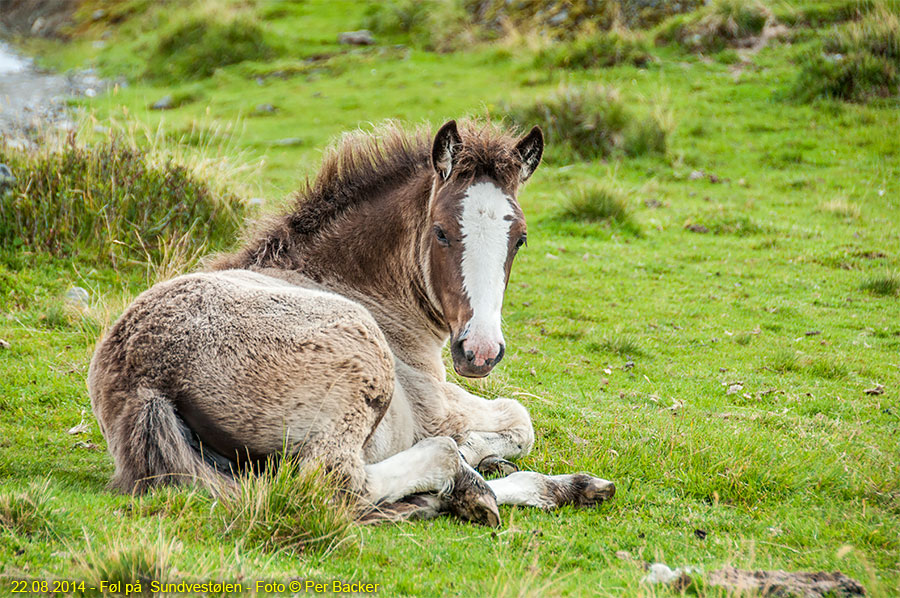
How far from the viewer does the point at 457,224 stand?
541cm

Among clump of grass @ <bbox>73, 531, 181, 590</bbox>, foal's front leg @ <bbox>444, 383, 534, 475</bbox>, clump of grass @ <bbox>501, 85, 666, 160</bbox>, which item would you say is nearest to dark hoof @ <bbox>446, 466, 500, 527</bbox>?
foal's front leg @ <bbox>444, 383, 534, 475</bbox>

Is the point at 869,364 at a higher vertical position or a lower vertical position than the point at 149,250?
lower

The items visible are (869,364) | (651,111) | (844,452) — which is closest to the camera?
(844,452)

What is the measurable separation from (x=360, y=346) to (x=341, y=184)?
1.99m

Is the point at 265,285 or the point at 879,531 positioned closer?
the point at 879,531

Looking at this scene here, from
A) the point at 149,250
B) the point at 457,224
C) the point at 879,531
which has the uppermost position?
the point at 457,224

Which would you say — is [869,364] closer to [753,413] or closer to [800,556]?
[753,413]

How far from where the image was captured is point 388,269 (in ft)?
20.7

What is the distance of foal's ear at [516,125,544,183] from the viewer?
5.84m

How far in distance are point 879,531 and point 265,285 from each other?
431 centimetres

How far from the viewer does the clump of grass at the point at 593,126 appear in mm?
16406

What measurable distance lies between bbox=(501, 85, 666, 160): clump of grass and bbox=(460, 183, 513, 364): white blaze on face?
11.5 metres

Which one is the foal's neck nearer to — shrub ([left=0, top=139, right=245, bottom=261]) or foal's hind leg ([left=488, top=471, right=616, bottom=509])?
foal's hind leg ([left=488, top=471, right=616, bottom=509])

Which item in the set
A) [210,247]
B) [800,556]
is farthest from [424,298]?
[210,247]
